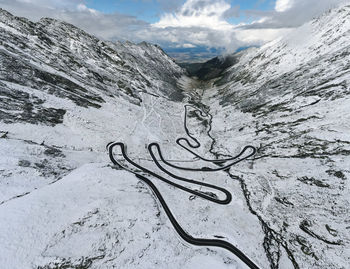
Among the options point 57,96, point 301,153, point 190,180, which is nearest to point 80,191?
point 190,180

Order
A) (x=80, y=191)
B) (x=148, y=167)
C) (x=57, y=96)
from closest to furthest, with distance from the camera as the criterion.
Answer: (x=80, y=191) < (x=148, y=167) < (x=57, y=96)

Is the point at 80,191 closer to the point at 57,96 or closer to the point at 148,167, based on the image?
the point at 148,167

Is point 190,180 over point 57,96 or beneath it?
beneath

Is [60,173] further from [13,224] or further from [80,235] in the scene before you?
[80,235]

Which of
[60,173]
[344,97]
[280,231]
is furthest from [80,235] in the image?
[344,97]

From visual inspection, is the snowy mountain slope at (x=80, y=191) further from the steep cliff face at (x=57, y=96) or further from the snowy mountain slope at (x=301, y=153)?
the snowy mountain slope at (x=301, y=153)

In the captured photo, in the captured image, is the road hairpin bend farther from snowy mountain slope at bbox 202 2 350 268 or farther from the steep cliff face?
the steep cliff face

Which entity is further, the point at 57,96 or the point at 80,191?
the point at 57,96

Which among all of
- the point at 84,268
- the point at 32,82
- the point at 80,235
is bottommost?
the point at 84,268
